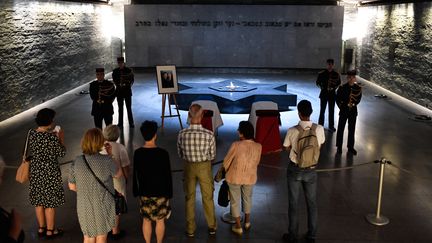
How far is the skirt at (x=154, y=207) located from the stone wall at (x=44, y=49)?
7747 mm

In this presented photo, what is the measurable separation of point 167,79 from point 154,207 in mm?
6211

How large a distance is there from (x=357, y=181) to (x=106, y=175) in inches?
176

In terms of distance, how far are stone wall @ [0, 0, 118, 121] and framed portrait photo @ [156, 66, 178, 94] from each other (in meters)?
3.86

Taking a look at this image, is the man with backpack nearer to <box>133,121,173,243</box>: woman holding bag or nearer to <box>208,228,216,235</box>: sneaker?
<box>208,228,216,235</box>: sneaker

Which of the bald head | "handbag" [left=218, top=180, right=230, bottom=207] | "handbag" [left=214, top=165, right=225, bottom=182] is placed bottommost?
"handbag" [left=218, top=180, right=230, bottom=207]

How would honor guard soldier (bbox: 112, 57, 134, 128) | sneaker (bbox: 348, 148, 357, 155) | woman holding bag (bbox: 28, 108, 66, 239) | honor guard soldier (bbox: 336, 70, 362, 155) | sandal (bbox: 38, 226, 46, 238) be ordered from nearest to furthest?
woman holding bag (bbox: 28, 108, 66, 239)
sandal (bbox: 38, 226, 46, 238)
honor guard soldier (bbox: 336, 70, 362, 155)
sneaker (bbox: 348, 148, 357, 155)
honor guard soldier (bbox: 112, 57, 134, 128)

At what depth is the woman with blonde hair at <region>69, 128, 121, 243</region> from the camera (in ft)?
13.5

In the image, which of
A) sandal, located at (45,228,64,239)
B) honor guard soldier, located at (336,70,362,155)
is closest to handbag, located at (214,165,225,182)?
sandal, located at (45,228,64,239)

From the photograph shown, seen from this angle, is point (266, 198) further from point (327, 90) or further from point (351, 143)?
point (327, 90)

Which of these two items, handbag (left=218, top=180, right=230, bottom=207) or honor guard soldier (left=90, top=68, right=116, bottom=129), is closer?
handbag (left=218, top=180, right=230, bottom=207)

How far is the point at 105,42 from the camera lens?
19.6 m

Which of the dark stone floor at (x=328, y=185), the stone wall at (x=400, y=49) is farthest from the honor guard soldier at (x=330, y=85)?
the stone wall at (x=400, y=49)

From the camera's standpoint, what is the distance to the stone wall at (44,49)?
11.3 metres

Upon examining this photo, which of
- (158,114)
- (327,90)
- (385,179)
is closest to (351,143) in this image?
(385,179)
